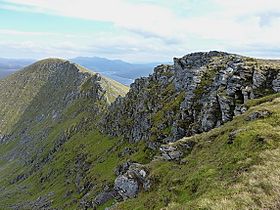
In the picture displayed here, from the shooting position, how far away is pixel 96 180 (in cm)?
13738

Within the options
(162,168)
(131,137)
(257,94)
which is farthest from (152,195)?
(131,137)

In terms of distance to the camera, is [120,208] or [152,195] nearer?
[152,195]

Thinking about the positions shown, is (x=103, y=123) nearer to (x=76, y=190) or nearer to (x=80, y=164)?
(x=80, y=164)

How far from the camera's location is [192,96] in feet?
275

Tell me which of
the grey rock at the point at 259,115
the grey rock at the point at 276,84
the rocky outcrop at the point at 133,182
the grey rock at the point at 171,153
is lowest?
the rocky outcrop at the point at 133,182

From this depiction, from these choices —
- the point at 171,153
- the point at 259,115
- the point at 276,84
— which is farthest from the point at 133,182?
the point at 276,84

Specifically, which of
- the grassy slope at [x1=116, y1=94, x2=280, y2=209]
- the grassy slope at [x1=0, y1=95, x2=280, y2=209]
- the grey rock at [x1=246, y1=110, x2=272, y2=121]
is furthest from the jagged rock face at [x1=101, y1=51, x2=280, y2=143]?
the grassy slope at [x1=116, y1=94, x2=280, y2=209]

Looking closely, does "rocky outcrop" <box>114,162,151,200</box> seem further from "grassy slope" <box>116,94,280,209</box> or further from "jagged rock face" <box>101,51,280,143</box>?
"jagged rock face" <box>101,51,280,143</box>

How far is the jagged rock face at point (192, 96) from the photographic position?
6347cm

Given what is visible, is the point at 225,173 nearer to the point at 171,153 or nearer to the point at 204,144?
the point at 204,144

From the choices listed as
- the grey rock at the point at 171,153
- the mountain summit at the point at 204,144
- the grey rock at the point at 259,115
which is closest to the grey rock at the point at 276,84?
the mountain summit at the point at 204,144

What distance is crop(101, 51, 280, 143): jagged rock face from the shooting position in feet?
208

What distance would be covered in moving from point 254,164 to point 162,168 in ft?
47.0

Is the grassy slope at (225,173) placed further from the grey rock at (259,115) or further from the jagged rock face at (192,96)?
the jagged rock face at (192,96)
